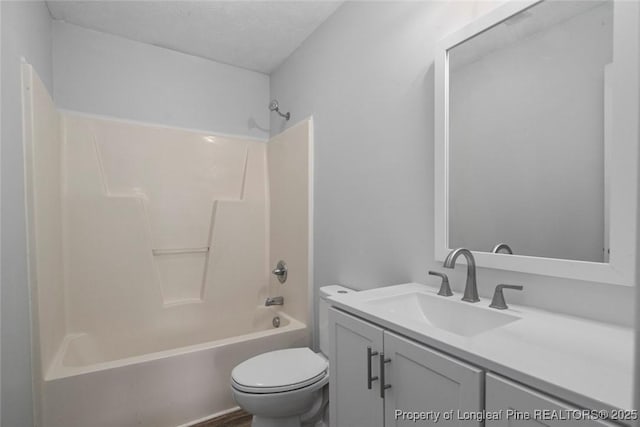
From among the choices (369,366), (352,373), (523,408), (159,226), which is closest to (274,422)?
(352,373)

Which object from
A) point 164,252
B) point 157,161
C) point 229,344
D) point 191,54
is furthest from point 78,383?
point 191,54

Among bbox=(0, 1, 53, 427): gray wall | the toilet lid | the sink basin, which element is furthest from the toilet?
bbox=(0, 1, 53, 427): gray wall

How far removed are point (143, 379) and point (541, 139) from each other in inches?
85.6

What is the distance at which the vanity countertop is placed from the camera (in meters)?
0.53

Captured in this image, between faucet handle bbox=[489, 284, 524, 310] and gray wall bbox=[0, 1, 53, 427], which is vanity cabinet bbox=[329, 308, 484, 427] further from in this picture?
gray wall bbox=[0, 1, 53, 427]

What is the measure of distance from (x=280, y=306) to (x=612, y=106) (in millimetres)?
2291

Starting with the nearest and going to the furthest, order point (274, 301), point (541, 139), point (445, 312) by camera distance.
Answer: point (541, 139)
point (445, 312)
point (274, 301)

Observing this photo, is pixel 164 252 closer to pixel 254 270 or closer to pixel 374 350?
pixel 254 270

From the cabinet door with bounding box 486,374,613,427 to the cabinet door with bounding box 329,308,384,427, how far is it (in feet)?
1.13

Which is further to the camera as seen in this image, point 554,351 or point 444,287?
point 444,287

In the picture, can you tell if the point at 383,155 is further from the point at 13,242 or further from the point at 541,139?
the point at 13,242

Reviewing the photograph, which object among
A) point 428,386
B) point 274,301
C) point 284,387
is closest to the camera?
point 428,386

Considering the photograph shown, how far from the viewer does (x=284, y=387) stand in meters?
1.43

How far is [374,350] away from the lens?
3.12 ft
